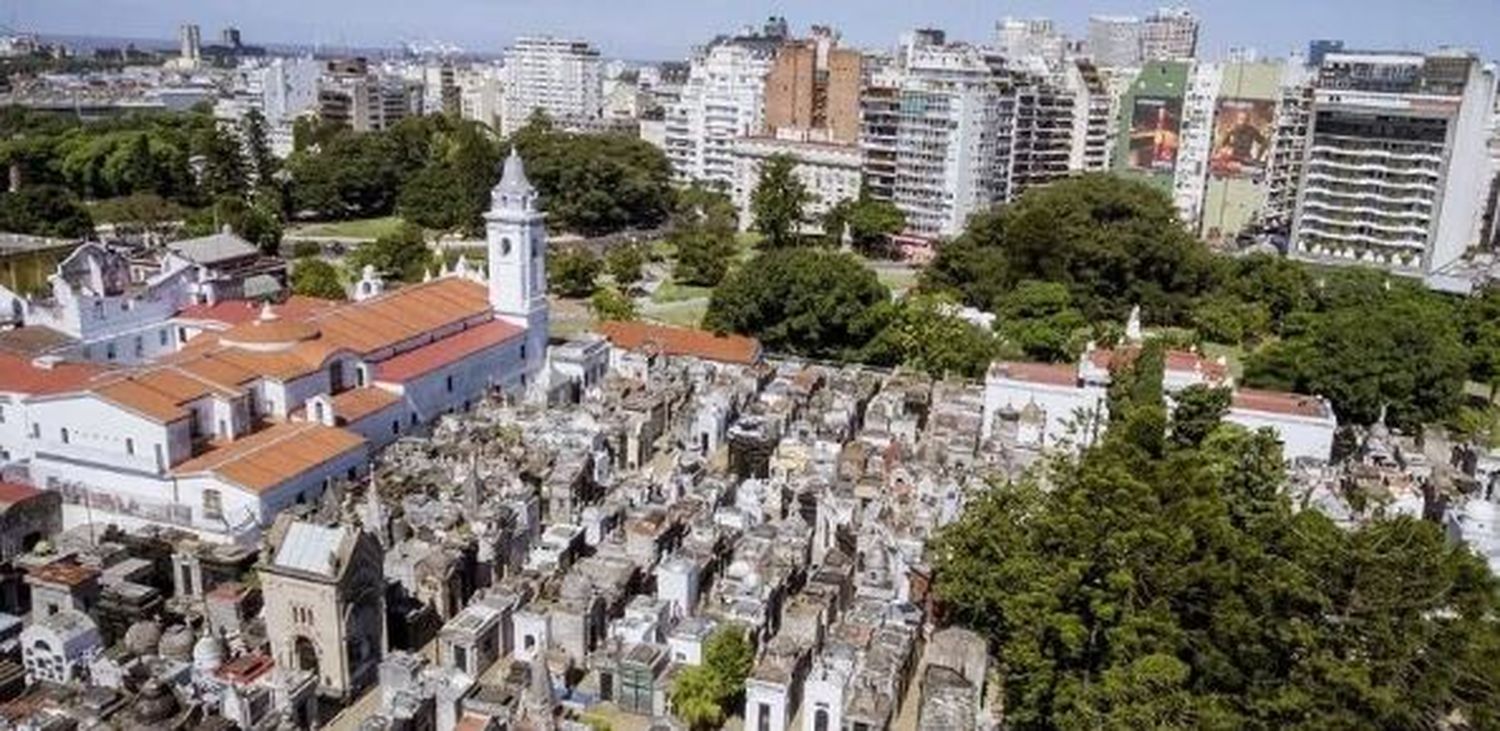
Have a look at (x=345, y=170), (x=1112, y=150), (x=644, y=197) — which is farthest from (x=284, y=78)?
(x=1112, y=150)

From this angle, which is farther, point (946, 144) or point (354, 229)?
point (354, 229)

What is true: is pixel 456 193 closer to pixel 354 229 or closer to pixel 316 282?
pixel 354 229

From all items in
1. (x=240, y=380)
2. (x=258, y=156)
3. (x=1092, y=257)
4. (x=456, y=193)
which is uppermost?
(x=258, y=156)

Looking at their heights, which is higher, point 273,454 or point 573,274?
point 273,454

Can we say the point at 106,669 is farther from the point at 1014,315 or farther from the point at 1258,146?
the point at 1258,146

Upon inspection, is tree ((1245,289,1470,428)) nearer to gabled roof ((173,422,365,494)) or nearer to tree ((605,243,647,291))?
tree ((605,243,647,291))

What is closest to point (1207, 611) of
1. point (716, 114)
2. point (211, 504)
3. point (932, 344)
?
point (211, 504)
